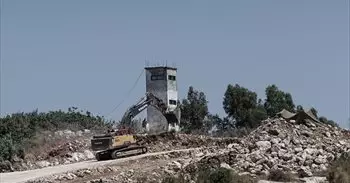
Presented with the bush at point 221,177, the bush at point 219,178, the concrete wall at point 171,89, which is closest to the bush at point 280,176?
the bush at point 219,178

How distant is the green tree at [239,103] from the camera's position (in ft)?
238

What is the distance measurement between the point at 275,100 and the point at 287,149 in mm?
43525

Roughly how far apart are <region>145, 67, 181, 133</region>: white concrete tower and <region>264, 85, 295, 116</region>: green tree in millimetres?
11627

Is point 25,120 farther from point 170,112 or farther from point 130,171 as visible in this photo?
point 130,171

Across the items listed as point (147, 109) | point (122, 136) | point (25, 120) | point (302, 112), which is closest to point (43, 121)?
point (25, 120)

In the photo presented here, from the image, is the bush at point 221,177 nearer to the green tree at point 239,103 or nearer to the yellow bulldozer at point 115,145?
the yellow bulldozer at point 115,145

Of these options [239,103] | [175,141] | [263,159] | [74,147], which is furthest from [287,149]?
[239,103]

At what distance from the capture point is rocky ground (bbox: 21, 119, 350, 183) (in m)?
28.3

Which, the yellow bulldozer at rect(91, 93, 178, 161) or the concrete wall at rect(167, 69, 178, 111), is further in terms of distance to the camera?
the concrete wall at rect(167, 69, 178, 111)

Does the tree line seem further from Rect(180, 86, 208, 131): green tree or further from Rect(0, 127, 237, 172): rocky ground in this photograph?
Rect(0, 127, 237, 172): rocky ground

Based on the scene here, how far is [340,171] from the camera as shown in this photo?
24.8 meters

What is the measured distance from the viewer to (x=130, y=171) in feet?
102

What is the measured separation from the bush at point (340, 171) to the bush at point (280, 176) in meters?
1.48

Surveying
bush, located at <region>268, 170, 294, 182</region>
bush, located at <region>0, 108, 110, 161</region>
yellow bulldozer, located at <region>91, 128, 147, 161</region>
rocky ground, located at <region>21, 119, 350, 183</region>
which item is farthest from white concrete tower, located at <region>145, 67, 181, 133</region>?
bush, located at <region>268, 170, 294, 182</region>
